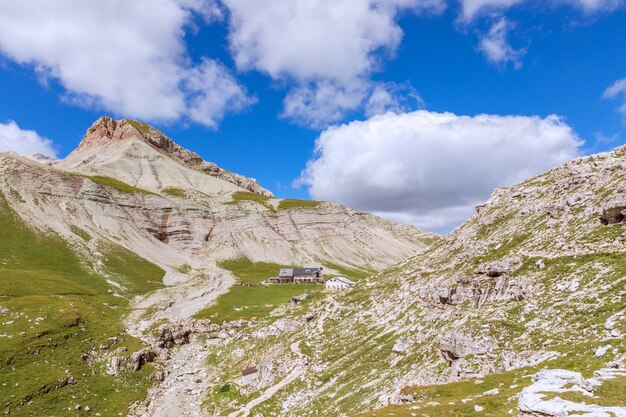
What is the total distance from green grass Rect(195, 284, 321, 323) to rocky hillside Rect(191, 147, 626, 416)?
29.4 m

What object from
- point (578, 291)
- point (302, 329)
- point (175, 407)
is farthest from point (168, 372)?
point (578, 291)

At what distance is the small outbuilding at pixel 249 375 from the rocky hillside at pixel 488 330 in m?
2.07

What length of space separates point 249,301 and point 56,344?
212 feet

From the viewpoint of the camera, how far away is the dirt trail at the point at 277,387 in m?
52.0

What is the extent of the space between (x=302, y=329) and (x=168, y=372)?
94.1 feet

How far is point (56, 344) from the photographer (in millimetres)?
70750

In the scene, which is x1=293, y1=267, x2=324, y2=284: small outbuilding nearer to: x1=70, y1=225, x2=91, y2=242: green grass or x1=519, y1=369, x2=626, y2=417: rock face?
x1=70, y1=225, x2=91, y2=242: green grass

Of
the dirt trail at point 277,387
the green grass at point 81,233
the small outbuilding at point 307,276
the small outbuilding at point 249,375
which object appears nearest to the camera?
the dirt trail at point 277,387

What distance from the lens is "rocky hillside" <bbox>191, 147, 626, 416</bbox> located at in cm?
2708

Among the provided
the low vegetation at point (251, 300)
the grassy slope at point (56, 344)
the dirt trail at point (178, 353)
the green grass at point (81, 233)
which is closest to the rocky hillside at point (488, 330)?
the dirt trail at point (178, 353)

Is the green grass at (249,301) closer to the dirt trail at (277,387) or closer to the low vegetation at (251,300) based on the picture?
the low vegetation at (251,300)

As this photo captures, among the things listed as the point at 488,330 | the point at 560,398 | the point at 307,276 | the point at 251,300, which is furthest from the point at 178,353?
the point at 307,276

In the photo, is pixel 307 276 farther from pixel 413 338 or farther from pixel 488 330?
pixel 488 330

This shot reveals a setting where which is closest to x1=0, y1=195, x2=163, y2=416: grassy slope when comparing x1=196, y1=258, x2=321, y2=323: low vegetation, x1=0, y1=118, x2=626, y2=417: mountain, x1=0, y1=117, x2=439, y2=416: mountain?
x1=0, y1=117, x2=439, y2=416: mountain
